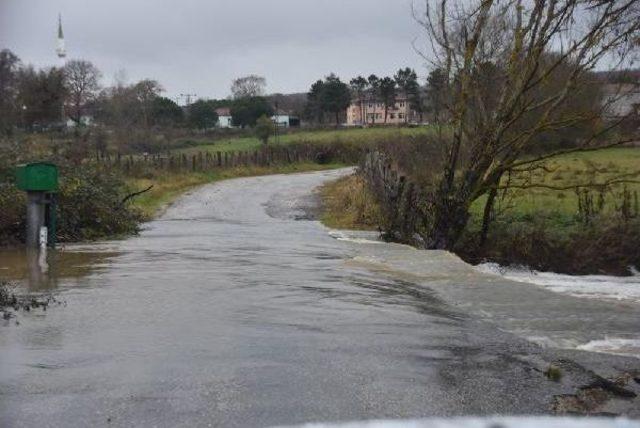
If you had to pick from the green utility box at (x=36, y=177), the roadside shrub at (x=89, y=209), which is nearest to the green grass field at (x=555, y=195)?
the roadside shrub at (x=89, y=209)

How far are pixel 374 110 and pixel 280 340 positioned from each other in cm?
11890

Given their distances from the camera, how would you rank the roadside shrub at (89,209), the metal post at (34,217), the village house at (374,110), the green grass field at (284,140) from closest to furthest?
the metal post at (34,217)
the roadside shrub at (89,209)
the green grass field at (284,140)
the village house at (374,110)

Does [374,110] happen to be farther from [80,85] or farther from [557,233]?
[557,233]

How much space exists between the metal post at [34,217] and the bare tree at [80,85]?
61.5m

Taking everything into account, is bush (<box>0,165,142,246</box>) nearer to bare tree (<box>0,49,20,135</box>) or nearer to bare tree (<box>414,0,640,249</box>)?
bare tree (<box>414,0,640,249</box>)

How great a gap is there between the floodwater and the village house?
103930 mm

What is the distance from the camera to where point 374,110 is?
123750 mm

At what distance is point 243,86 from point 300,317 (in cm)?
11258

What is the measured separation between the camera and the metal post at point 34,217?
12.2 m

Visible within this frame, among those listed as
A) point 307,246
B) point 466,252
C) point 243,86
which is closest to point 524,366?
point 307,246

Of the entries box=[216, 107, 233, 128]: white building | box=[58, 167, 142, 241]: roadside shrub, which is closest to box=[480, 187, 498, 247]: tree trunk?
box=[58, 167, 142, 241]: roadside shrub

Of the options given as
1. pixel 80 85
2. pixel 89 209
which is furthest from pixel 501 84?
pixel 80 85

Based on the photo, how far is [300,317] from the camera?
7.71 m

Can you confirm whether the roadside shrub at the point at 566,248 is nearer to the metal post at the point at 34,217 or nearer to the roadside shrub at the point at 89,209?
the roadside shrub at the point at 89,209
